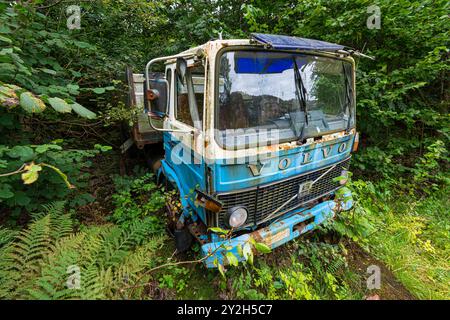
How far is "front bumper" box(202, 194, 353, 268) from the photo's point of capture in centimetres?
188

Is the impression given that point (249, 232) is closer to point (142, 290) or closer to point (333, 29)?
point (142, 290)

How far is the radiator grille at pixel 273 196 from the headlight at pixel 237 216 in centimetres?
5

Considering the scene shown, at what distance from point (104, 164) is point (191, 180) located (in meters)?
2.85

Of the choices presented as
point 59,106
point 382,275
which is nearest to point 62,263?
point 59,106

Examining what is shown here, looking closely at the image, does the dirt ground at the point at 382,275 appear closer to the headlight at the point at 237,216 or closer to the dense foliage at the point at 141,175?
the dense foliage at the point at 141,175

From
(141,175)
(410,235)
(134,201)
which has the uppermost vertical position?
(141,175)

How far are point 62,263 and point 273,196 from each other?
1.90 m

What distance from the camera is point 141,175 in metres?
4.00

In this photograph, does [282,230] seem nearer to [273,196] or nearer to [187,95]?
[273,196]

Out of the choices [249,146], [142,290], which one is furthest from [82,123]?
[249,146]

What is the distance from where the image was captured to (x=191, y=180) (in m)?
2.34

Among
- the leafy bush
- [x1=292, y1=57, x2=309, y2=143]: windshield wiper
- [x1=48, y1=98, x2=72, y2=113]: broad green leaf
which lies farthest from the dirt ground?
[x1=48, y1=98, x2=72, y2=113]: broad green leaf

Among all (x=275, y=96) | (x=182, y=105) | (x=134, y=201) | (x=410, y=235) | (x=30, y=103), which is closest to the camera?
(x=30, y=103)

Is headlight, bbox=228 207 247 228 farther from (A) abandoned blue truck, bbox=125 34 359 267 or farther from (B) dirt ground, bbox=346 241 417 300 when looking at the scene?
(B) dirt ground, bbox=346 241 417 300
